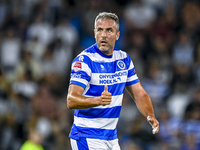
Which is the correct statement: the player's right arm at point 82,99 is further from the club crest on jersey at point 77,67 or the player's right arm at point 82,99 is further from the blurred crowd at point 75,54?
the blurred crowd at point 75,54

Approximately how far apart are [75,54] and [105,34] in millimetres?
6844

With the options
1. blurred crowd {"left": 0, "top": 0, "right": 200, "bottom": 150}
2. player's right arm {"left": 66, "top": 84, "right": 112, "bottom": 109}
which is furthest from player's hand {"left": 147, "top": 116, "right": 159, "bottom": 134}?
blurred crowd {"left": 0, "top": 0, "right": 200, "bottom": 150}

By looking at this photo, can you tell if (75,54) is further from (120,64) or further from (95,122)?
(95,122)

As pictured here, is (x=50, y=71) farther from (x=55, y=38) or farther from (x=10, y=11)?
(x=10, y=11)

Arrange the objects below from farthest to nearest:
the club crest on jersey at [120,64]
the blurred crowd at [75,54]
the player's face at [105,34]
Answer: the blurred crowd at [75,54]
the club crest on jersey at [120,64]
the player's face at [105,34]

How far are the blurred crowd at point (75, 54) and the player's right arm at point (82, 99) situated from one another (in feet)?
16.5

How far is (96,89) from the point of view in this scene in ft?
17.1

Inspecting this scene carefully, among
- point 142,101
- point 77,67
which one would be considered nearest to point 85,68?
point 77,67

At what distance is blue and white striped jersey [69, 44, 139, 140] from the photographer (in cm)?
512

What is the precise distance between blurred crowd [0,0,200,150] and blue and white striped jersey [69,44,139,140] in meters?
4.46

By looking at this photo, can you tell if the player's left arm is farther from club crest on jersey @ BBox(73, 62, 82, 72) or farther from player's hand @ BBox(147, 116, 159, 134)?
club crest on jersey @ BBox(73, 62, 82, 72)

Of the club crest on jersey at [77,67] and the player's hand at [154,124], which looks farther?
the player's hand at [154,124]

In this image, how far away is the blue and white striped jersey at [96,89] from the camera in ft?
16.8

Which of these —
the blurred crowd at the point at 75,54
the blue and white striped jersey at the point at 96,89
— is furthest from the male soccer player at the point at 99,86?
the blurred crowd at the point at 75,54
